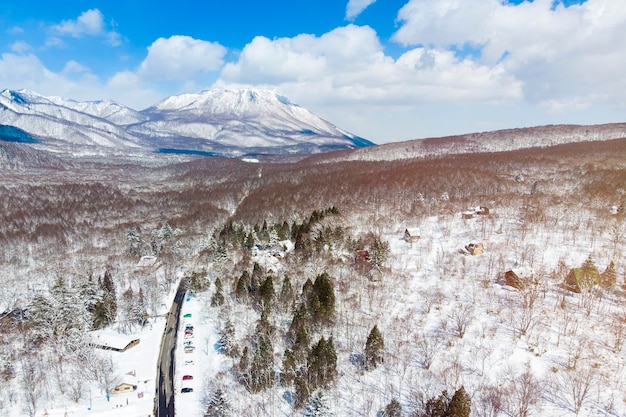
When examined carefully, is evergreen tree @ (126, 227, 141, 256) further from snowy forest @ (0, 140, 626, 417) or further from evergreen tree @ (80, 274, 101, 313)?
evergreen tree @ (80, 274, 101, 313)

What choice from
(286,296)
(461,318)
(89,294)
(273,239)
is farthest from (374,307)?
(89,294)

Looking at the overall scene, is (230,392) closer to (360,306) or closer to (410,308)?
(360,306)

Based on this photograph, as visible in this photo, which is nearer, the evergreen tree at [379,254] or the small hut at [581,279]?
the small hut at [581,279]

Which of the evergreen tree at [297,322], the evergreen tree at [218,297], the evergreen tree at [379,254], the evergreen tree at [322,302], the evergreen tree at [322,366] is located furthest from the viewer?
the evergreen tree at [218,297]

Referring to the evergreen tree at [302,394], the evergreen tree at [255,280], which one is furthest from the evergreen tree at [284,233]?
the evergreen tree at [302,394]

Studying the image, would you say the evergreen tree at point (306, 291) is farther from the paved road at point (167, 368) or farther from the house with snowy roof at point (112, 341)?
the house with snowy roof at point (112, 341)

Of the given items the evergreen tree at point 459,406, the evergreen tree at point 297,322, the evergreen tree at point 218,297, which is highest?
the evergreen tree at point 459,406
